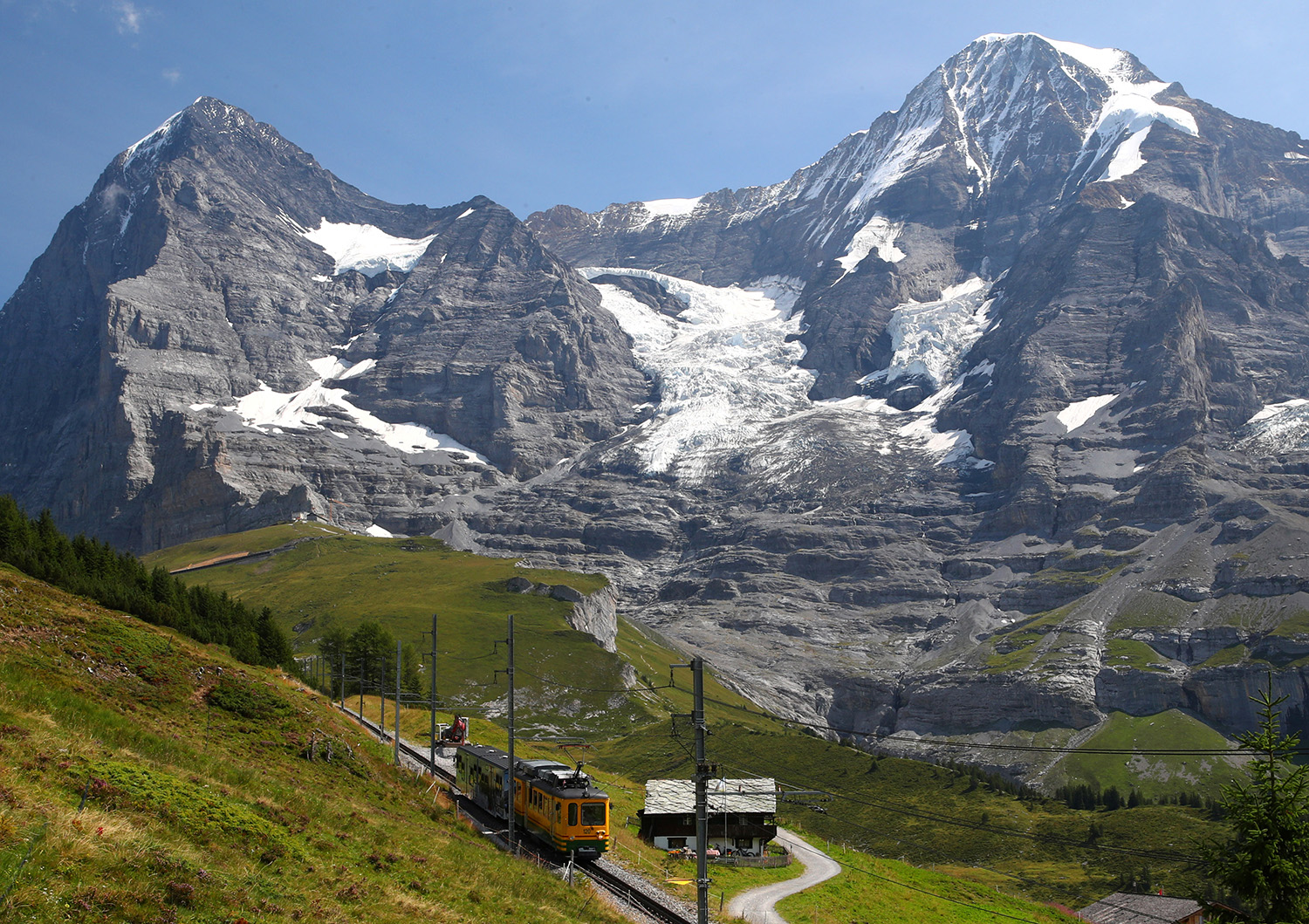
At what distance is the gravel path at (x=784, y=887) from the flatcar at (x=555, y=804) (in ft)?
30.7

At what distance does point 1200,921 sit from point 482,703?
114 meters

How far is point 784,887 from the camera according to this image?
181 ft

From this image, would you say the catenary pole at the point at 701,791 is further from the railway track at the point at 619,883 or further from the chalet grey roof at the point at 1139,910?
the chalet grey roof at the point at 1139,910

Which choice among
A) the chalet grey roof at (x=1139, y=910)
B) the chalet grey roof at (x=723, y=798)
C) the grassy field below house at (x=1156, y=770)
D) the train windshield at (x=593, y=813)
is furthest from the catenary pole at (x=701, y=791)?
the grassy field below house at (x=1156, y=770)

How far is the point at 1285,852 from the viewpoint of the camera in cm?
2889

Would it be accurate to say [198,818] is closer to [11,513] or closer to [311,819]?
[311,819]

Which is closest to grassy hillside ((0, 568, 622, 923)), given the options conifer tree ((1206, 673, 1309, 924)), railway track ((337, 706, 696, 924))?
railway track ((337, 706, 696, 924))

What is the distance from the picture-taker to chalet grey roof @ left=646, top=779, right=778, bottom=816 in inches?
2505

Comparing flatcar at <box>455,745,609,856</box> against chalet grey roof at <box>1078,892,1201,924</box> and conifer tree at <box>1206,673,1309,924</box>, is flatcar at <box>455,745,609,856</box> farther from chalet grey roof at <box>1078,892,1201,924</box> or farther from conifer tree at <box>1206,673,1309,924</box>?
chalet grey roof at <box>1078,892,1201,924</box>

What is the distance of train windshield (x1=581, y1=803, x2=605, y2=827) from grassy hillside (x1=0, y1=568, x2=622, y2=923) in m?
4.91

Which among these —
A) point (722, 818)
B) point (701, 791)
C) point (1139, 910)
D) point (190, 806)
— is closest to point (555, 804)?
point (701, 791)

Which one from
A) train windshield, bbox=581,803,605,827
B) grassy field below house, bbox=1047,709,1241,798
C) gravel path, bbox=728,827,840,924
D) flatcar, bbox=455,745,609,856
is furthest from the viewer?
grassy field below house, bbox=1047,709,1241,798

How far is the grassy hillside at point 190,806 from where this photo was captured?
17.2 meters

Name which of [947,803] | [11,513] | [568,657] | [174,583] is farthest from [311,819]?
[568,657]
